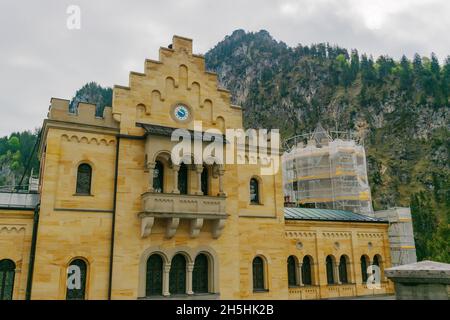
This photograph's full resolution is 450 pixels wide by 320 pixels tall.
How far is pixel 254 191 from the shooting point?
23.1 metres

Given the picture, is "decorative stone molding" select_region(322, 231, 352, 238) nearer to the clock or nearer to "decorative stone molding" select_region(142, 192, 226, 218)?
"decorative stone molding" select_region(142, 192, 226, 218)

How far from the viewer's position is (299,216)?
26.5m

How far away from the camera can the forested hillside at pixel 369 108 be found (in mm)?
101938

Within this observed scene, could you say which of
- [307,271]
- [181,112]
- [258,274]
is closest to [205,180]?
[181,112]

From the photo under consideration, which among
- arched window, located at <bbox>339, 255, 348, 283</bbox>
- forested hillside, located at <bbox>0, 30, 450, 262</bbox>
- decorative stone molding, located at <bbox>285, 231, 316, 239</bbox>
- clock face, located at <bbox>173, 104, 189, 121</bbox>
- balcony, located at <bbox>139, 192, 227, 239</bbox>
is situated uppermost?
forested hillside, located at <bbox>0, 30, 450, 262</bbox>

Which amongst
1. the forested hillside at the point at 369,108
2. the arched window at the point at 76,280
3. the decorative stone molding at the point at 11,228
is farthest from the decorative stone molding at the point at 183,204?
the forested hillside at the point at 369,108

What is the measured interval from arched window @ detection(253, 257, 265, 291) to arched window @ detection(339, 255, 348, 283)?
8256 mm

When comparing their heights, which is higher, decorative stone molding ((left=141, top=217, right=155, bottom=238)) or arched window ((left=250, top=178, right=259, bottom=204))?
Answer: arched window ((left=250, top=178, right=259, bottom=204))

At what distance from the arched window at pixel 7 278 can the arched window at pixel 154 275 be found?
610 cm

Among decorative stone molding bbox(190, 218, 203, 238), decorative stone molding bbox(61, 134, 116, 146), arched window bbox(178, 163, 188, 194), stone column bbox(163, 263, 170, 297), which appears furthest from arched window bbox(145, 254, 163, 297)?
decorative stone molding bbox(61, 134, 116, 146)

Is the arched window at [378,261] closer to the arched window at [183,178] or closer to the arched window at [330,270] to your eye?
the arched window at [330,270]

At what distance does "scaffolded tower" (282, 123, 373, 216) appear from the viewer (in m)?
39.0

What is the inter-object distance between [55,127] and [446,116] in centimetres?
12300
